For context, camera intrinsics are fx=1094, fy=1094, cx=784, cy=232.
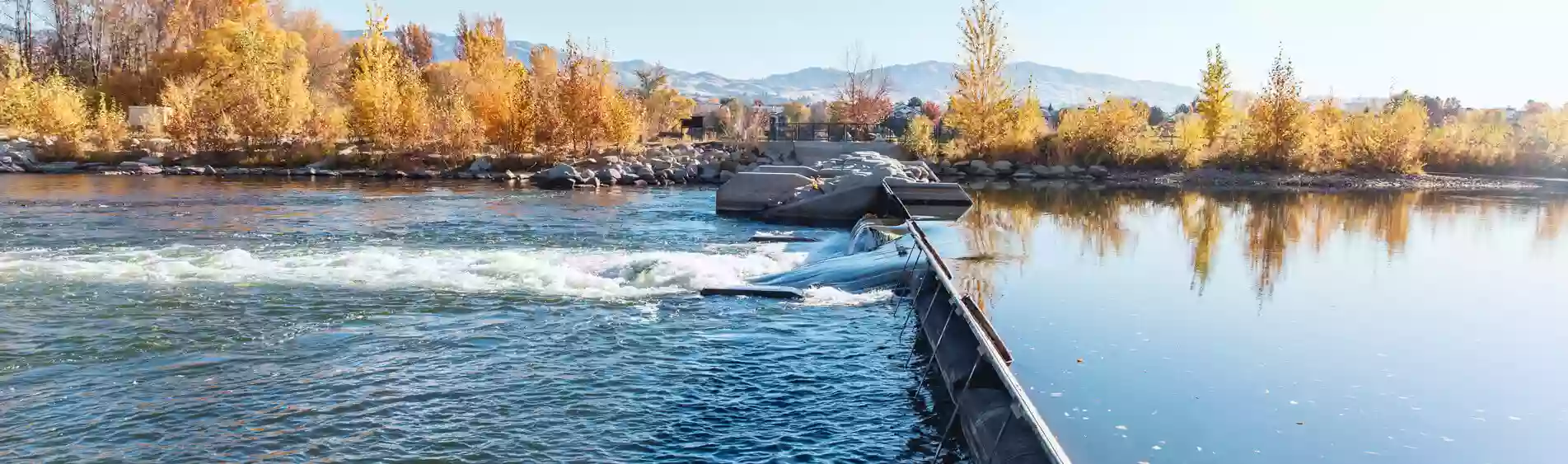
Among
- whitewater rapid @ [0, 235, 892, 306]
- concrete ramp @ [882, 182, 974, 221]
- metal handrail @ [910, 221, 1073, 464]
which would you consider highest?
concrete ramp @ [882, 182, 974, 221]

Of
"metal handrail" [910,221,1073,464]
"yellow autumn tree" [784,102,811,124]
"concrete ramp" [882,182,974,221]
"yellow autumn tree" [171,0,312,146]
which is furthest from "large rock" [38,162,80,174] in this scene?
"yellow autumn tree" [784,102,811,124]

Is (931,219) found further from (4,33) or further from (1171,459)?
(4,33)

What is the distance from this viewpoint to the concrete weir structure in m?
5.35

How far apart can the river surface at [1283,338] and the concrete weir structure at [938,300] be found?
1.49 ft

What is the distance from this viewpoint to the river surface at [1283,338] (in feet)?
20.3

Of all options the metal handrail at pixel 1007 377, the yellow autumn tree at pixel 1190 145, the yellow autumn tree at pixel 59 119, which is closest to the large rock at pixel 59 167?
the yellow autumn tree at pixel 59 119

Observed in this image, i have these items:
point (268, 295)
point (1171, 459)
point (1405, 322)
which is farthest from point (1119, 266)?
point (268, 295)

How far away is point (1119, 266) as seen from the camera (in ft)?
42.7

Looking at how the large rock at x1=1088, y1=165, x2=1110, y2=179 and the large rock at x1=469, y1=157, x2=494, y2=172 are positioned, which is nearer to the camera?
the large rock at x1=469, y1=157, x2=494, y2=172

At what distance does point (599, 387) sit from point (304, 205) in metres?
16.0

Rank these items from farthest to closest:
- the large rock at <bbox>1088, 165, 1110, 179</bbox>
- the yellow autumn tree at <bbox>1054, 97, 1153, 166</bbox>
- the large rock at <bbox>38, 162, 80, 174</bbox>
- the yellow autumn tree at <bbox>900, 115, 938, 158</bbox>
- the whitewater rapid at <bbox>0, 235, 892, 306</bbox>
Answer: the yellow autumn tree at <bbox>900, 115, 938, 158</bbox>, the yellow autumn tree at <bbox>1054, 97, 1153, 166</bbox>, the large rock at <bbox>1088, 165, 1110, 179</bbox>, the large rock at <bbox>38, 162, 80, 174</bbox>, the whitewater rapid at <bbox>0, 235, 892, 306</bbox>

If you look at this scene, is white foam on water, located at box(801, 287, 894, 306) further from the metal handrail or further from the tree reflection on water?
the tree reflection on water

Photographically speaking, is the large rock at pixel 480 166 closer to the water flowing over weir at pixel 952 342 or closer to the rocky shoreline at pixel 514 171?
the rocky shoreline at pixel 514 171

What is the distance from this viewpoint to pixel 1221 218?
2059 cm
